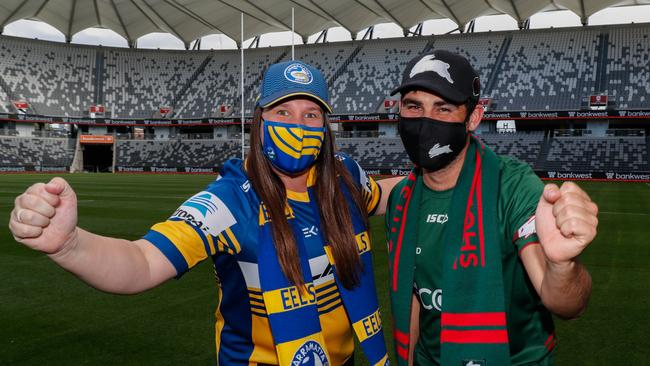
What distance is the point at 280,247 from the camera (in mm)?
2418

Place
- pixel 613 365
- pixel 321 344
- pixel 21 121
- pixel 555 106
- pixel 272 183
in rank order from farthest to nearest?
pixel 21 121 < pixel 555 106 < pixel 613 365 < pixel 272 183 < pixel 321 344

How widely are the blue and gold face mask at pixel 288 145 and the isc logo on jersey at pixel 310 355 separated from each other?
0.90 m

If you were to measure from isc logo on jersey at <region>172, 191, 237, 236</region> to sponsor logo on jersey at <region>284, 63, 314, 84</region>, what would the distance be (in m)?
0.72

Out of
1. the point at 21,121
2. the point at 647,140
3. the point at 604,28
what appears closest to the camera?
the point at 647,140

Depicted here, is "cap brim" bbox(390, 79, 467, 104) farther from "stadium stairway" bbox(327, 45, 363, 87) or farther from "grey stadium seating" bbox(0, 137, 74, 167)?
"grey stadium seating" bbox(0, 137, 74, 167)

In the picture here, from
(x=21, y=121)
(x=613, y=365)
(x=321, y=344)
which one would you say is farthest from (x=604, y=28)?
(x=21, y=121)

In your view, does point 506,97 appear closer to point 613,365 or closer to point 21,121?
point 613,365

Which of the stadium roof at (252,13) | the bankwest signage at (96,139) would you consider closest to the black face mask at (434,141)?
the stadium roof at (252,13)

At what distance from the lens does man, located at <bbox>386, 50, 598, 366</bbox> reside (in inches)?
73.1

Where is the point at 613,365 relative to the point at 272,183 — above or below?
below

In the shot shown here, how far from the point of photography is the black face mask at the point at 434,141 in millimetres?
2486

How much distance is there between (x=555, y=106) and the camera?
41.2m

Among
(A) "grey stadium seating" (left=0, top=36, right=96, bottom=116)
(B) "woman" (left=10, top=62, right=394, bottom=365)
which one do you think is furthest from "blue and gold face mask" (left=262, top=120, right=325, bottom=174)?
(A) "grey stadium seating" (left=0, top=36, right=96, bottom=116)

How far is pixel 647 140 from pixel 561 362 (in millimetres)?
39539
